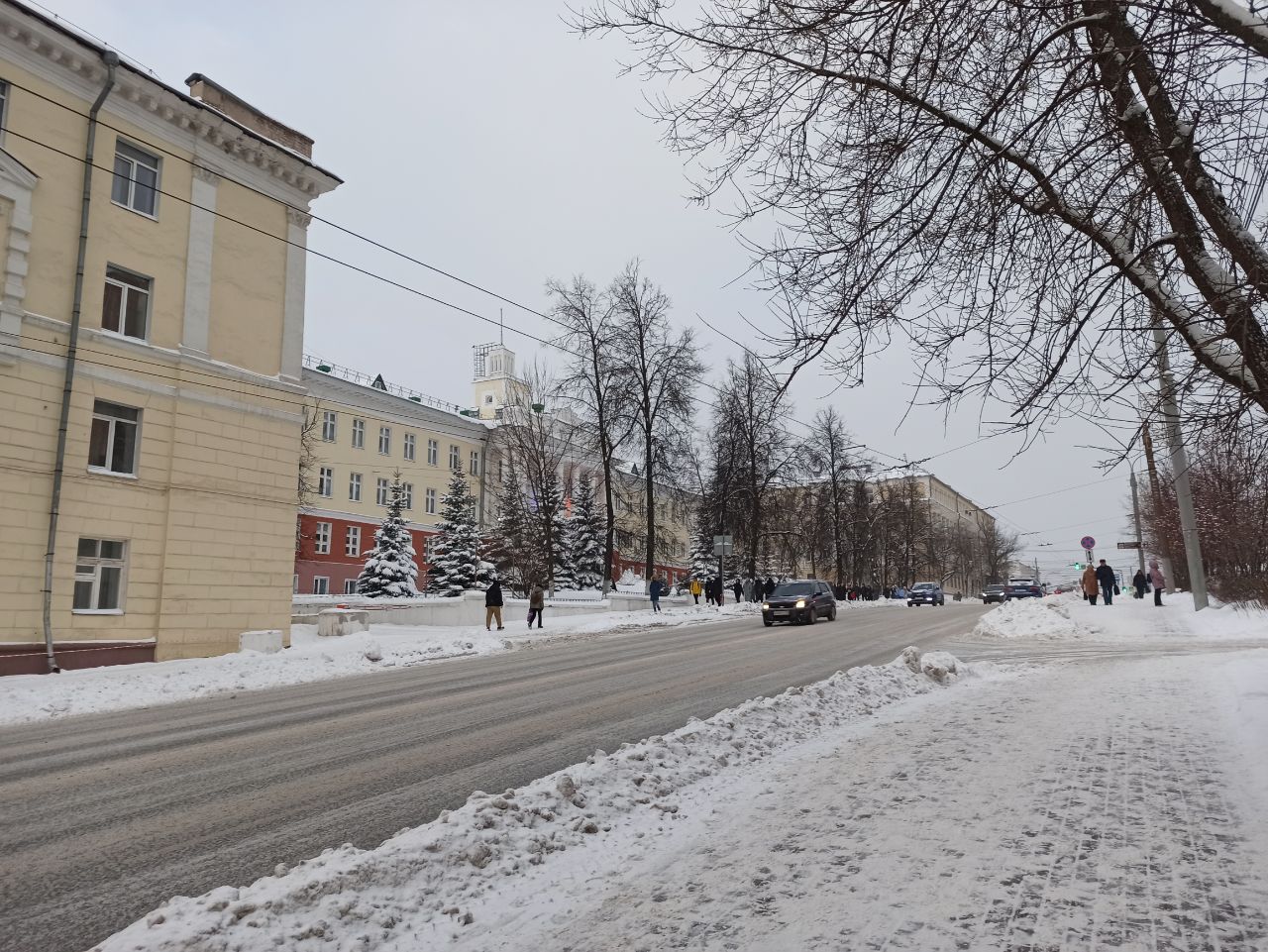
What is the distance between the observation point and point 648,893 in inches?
150

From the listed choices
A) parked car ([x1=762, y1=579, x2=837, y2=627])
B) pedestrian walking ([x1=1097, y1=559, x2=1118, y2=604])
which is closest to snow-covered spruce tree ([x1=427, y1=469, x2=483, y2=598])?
parked car ([x1=762, y1=579, x2=837, y2=627])

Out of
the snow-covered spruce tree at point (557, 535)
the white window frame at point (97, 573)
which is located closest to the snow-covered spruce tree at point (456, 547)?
the snow-covered spruce tree at point (557, 535)

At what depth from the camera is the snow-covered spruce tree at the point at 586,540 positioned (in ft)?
187

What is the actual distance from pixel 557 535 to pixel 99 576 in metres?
33.0

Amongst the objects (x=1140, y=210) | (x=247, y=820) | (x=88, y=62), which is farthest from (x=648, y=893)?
(x=88, y=62)

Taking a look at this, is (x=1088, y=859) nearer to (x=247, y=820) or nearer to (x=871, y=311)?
(x=871, y=311)

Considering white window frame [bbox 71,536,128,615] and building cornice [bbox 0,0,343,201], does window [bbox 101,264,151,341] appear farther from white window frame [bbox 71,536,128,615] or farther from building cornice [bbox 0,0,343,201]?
white window frame [bbox 71,536,128,615]

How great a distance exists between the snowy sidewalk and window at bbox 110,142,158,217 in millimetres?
19433

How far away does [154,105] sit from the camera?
18.8 metres

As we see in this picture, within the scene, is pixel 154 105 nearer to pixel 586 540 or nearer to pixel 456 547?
pixel 456 547

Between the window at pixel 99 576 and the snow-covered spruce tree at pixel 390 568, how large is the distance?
27959 mm

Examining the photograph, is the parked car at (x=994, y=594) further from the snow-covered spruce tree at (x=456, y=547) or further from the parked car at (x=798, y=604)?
the snow-covered spruce tree at (x=456, y=547)

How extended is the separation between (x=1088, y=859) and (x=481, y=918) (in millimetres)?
3050

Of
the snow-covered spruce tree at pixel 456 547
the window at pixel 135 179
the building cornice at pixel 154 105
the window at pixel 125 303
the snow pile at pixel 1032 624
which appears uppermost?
the building cornice at pixel 154 105
